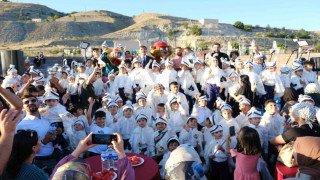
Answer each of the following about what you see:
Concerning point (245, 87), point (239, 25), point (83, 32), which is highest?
point (239, 25)

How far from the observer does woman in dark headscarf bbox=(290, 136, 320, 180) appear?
2.35 m

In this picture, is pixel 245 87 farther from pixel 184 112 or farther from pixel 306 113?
pixel 306 113

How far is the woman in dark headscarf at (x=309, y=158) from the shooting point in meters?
2.35

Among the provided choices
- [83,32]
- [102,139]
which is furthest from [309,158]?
[83,32]

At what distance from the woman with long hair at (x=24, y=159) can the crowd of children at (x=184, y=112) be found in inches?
74.3

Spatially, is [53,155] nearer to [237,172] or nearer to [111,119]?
[111,119]

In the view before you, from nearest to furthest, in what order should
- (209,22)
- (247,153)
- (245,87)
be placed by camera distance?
1. (247,153)
2. (245,87)
3. (209,22)

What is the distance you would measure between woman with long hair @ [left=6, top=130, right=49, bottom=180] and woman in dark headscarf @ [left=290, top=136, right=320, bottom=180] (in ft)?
8.30

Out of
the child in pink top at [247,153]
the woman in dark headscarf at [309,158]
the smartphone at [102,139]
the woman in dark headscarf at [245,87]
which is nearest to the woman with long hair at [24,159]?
the smartphone at [102,139]

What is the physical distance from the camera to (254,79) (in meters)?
7.07

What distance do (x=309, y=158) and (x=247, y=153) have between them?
890 mm

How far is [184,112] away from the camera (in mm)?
6012

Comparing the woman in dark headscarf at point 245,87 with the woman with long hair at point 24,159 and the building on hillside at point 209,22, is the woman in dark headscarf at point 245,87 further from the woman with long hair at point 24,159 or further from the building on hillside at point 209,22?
the building on hillside at point 209,22

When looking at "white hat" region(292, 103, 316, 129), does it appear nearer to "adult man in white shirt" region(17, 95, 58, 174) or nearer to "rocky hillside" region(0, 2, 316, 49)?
"adult man in white shirt" region(17, 95, 58, 174)
